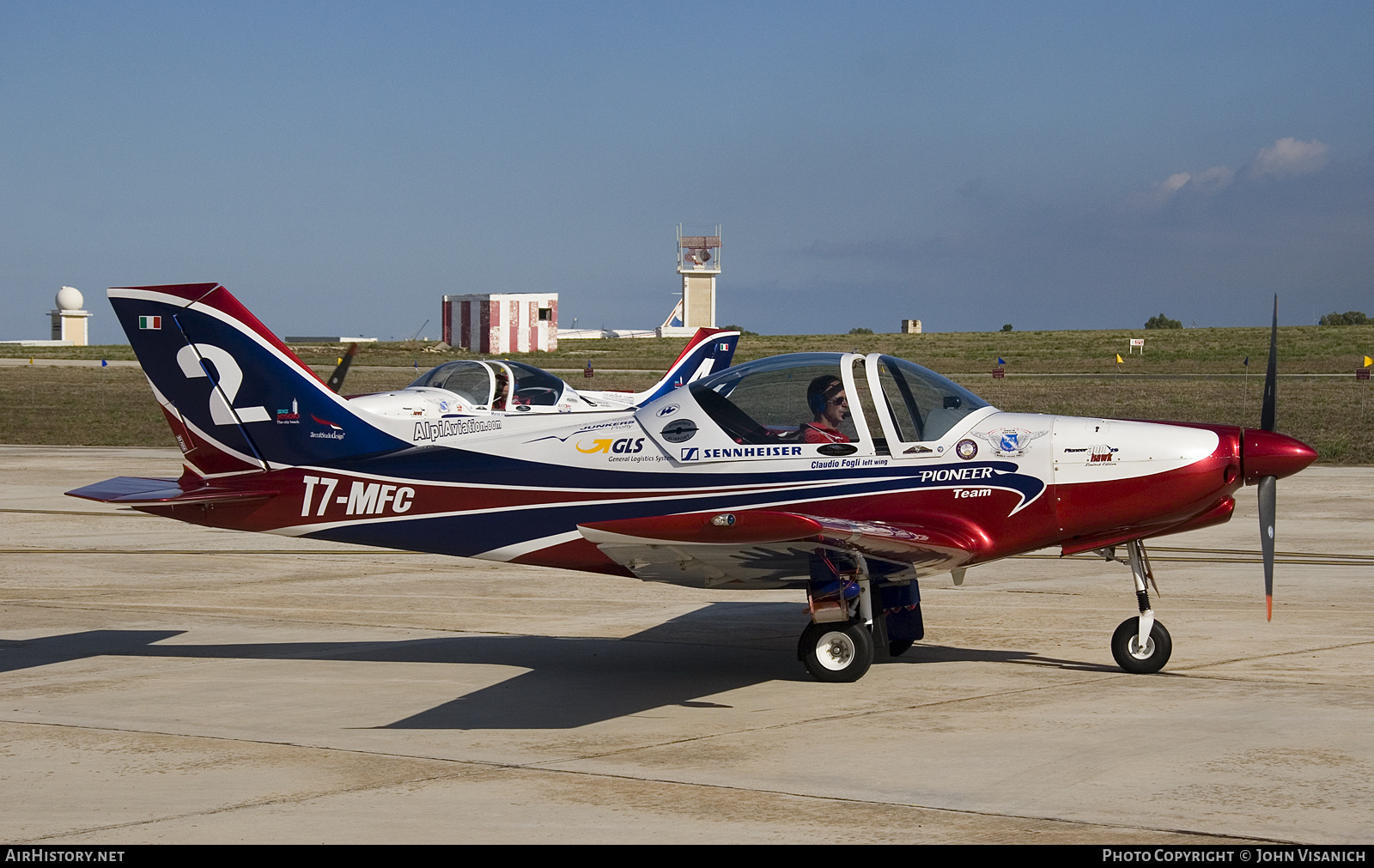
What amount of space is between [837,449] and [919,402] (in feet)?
2.26

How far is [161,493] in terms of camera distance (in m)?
10.3

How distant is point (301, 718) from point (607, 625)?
3.97 m

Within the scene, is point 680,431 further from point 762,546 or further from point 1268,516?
point 1268,516

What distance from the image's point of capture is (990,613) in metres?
12.4

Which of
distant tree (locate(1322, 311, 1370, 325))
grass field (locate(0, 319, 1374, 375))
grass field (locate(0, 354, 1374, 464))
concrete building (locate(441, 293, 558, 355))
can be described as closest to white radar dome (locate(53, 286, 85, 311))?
grass field (locate(0, 319, 1374, 375))

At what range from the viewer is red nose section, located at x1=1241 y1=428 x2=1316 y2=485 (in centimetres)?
895

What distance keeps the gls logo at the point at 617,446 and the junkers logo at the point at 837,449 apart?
1.33m

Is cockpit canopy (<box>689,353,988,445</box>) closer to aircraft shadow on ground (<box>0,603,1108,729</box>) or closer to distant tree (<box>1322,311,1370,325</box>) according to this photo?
aircraft shadow on ground (<box>0,603,1108,729</box>)

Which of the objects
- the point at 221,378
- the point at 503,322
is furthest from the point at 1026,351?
the point at 221,378

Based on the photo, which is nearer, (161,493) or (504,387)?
(161,493)

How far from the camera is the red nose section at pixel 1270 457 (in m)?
8.95

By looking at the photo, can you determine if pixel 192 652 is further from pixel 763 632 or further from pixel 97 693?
pixel 763 632

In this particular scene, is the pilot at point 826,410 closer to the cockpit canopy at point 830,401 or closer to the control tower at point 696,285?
the cockpit canopy at point 830,401

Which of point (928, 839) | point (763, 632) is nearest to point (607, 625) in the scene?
point (763, 632)
